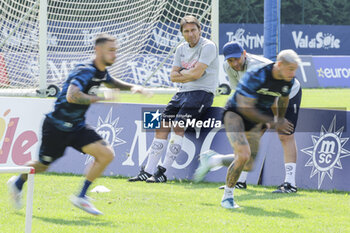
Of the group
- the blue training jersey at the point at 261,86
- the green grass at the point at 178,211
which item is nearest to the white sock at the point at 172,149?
the green grass at the point at 178,211

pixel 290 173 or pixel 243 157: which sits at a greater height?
pixel 243 157

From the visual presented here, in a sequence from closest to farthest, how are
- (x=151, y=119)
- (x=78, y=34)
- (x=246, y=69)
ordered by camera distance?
(x=246, y=69), (x=151, y=119), (x=78, y=34)

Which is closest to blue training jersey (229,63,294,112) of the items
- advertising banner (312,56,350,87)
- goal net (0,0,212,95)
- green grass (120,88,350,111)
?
goal net (0,0,212,95)

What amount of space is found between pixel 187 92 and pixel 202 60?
1.80 feet

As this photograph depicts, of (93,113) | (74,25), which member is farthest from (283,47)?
(93,113)

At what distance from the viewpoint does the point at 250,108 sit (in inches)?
281

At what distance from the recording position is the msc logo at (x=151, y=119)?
9.51 metres

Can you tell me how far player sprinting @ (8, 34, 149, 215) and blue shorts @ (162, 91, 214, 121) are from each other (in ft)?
7.65

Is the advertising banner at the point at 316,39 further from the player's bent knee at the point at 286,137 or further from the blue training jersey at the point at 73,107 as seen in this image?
the blue training jersey at the point at 73,107

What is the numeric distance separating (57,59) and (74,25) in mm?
1401

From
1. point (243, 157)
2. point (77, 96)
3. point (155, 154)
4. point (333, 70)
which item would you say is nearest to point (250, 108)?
point (243, 157)

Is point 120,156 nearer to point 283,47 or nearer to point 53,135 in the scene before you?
point 53,135

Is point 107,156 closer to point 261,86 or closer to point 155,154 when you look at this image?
point 261,86

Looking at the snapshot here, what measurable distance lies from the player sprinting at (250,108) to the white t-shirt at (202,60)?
67.5 inches
